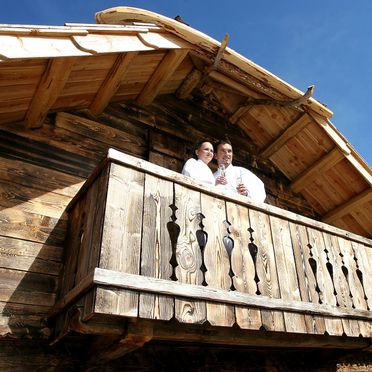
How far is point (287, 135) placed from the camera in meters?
6.88

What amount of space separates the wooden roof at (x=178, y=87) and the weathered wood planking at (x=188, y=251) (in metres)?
1.67

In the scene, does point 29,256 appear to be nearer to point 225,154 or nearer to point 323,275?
point 225,154

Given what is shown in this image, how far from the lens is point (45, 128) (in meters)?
4.86

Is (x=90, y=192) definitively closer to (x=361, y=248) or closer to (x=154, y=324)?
(x=154, y=324)

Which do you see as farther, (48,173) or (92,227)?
(48,173)

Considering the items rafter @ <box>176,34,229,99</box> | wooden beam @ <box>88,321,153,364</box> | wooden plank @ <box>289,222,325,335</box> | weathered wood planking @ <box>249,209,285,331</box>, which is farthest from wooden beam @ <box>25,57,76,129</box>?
wooden plank @ <box>289,222,325,335</box>

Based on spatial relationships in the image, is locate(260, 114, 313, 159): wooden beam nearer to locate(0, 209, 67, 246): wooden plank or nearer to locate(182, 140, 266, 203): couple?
locate(182, 140, 266, 203): couple

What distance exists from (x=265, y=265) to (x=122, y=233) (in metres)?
1.58

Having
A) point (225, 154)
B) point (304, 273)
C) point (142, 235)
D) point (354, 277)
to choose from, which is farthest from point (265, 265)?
point (225, 154)

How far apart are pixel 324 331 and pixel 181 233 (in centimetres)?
182

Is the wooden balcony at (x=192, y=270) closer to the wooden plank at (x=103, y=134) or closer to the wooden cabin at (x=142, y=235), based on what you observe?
the wooden cabin at (x=142, y=235)

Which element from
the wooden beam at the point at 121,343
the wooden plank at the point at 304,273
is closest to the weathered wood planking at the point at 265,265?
the wooden plank at the point at 304,273

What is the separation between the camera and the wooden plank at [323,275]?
418 cm

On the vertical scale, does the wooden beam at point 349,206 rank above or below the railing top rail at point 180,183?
above
